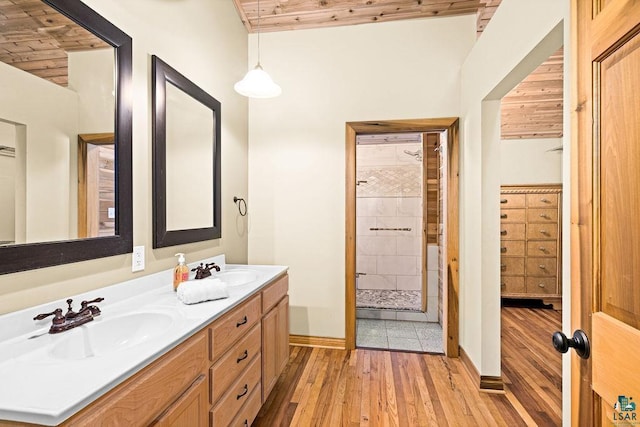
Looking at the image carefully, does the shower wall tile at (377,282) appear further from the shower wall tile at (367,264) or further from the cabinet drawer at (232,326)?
the cabinet drawer at (232,326)

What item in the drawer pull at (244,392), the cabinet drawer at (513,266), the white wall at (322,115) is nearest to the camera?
the drawer pull at (244,392)

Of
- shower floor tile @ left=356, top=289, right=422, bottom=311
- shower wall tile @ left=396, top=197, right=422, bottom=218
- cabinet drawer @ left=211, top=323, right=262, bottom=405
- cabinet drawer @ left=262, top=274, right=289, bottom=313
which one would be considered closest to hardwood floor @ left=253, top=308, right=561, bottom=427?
cabinet drawer @ left=211, top=323, right=262, bottom=405

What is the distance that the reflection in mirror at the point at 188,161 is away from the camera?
186cm

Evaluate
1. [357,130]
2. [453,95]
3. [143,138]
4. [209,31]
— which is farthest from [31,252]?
[453,95]

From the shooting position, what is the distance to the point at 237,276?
6.99 feet

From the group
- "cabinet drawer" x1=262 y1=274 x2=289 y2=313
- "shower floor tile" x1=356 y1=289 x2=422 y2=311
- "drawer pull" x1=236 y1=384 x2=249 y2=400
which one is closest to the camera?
"drawer pull" x1=236 y1=384 x2=249 y2=400

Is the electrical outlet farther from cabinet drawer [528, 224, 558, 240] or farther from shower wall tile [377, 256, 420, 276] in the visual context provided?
cabinet drawer [528, 224, 558, 240]

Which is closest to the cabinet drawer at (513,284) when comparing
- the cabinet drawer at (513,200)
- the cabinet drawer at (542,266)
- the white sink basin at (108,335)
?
the cabinet drawer at (542,266)

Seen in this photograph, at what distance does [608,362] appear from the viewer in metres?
0.74

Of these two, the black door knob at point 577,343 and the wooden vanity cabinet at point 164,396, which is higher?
the black door knob at point 577,343

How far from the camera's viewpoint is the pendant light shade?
6.84 ft

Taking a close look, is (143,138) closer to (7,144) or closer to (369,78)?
(7,144)

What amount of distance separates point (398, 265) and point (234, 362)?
10.7 ft

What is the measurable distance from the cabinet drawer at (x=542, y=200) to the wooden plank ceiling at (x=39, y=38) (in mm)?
4613
